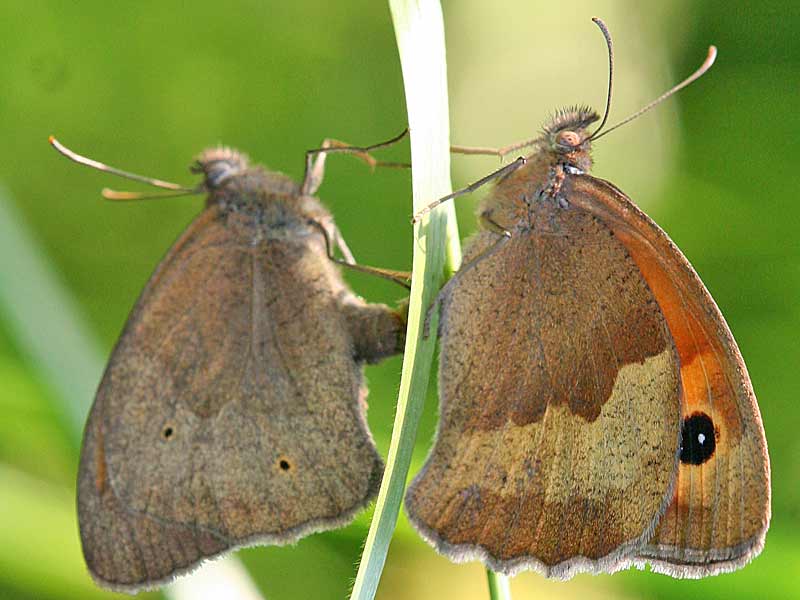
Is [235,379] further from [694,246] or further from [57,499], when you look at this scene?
[694,246]

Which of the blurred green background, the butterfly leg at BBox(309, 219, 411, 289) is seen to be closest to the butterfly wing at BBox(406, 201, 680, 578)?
the butterfly leg at BBox(309, 219, 411, 289)

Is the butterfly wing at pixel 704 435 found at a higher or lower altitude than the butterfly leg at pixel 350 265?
lower

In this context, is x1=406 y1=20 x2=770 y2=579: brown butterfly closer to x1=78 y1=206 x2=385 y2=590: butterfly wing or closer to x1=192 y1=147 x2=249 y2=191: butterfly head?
x1=78 y1=206 x2=385 y2=590: butterfly wing

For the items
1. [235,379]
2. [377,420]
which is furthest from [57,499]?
[377,420]

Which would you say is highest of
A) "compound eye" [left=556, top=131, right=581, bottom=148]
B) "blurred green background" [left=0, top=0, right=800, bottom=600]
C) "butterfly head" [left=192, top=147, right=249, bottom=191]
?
"blurred green background" [left=0, top=0, right=800, bottom=600]

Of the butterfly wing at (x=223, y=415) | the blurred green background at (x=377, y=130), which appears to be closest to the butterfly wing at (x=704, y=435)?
the butterfly wing at (x=223, y=415)

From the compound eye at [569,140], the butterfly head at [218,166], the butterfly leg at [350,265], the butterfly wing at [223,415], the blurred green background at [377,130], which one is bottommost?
the butterfly wing at [223,415]

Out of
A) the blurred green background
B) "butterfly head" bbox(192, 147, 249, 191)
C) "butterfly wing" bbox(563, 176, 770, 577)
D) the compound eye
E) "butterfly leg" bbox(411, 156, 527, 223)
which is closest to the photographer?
"butterfly leg" bbox(411, 156, 527, 223)

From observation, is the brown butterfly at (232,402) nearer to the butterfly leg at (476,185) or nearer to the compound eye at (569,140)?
the butterfly leg at (476,185)
